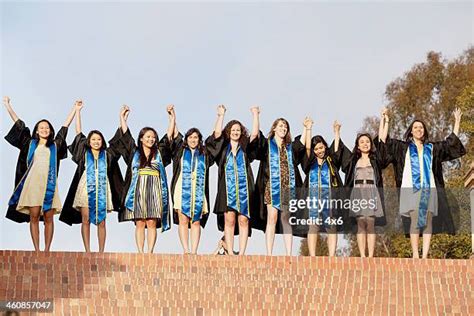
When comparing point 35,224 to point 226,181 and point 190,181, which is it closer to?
point 190,181

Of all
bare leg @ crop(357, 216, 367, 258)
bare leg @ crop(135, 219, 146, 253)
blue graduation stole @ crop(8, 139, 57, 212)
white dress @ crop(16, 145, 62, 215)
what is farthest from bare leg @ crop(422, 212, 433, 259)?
blue graduation stole @ crop(8, 139, 57, 212)

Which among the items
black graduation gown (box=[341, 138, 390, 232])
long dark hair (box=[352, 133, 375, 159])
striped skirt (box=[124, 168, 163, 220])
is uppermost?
long dark hair (box=[352, 133, 375, 159])

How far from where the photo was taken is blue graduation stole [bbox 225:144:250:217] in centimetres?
1284

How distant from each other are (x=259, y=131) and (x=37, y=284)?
353 centimetres

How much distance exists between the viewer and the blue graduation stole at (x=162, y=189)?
12742 millimetres

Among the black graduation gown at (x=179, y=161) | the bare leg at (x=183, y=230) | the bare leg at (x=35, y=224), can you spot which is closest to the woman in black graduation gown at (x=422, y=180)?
the black graduation gown at (x=179, y=161)

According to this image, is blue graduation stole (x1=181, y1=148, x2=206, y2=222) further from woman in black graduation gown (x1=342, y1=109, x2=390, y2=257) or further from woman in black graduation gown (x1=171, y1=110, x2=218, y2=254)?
woman in black graduation gown (x1=342, y1=109, x2=390, y2=257)

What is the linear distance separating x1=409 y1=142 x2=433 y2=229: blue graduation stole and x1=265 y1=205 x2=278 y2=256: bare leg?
1.78 metres

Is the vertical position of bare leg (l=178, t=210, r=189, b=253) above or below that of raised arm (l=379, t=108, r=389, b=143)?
below

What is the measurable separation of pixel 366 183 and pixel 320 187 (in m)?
0.58

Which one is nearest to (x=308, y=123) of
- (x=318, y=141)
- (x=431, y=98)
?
(x=318, y=141)

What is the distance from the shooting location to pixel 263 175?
43.3 ft

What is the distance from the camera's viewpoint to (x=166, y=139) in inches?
516

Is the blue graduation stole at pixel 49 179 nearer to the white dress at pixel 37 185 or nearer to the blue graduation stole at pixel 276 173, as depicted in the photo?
the white dress at pixel 37 185
